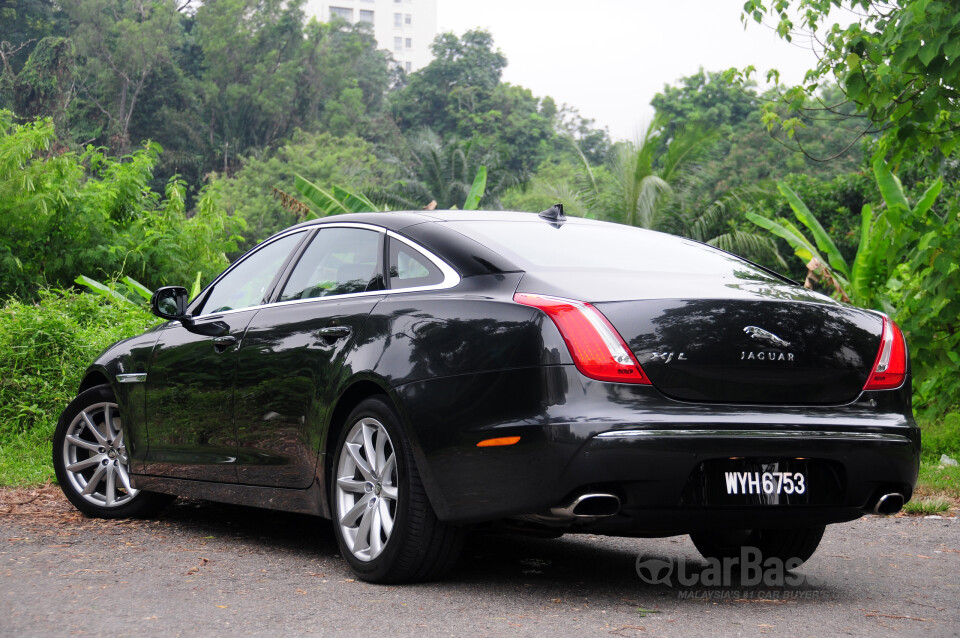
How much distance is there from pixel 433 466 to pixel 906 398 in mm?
1833

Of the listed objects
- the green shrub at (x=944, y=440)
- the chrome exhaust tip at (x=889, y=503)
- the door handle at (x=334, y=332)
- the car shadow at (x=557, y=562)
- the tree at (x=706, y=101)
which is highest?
the tree at (x=706, y=101)

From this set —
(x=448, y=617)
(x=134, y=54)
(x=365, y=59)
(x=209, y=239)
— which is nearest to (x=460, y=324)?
(x=448, y=617)

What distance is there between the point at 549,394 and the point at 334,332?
1.25 meters

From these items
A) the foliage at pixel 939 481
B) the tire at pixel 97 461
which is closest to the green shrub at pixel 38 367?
the tire at pixel 97 461

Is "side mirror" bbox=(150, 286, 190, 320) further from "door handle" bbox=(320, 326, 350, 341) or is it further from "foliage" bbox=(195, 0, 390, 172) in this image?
"foliage" bbox=(195, 0, 390, 172)

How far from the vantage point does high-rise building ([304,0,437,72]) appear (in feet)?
421

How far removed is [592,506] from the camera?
3.86 meters

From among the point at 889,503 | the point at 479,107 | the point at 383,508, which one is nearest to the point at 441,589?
the point at 383,508

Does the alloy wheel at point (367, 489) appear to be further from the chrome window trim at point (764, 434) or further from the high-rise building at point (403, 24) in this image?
the high-rise building at point (403, 24)

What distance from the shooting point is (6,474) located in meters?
7.68

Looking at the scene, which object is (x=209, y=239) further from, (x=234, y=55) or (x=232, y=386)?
(x=234, y=55)

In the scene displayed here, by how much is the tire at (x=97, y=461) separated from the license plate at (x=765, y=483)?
3505mm

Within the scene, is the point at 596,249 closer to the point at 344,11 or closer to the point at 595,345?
the point at 595,345

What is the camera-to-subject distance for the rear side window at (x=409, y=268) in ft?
15.1
